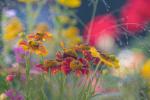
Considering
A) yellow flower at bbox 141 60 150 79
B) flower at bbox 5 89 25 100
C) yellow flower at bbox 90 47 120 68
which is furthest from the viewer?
yellow flower at bbox 141 60 150 79

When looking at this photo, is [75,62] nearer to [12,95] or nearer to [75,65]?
[75,65]

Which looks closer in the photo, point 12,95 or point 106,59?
point 106,59

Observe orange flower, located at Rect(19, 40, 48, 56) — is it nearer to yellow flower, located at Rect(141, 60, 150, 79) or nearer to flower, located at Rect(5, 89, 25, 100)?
flower, located at Rect(5, 89, 25, 100)

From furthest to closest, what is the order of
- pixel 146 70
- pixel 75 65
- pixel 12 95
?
pixel 146 70, pixel 12 95, pixel 75 65

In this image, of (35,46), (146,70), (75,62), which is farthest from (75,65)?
(146,70)

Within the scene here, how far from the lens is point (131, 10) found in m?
3.69

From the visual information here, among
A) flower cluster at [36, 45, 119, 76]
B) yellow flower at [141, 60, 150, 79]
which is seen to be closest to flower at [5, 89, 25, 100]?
flower cluster at [36, 45, 119, 76]

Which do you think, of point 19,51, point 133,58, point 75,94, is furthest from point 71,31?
point 75,94

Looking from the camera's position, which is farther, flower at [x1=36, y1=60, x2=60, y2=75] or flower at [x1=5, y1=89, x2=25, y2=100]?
flower at [x1=5, y1=89, x2=25, y2=100]

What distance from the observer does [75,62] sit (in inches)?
71.2

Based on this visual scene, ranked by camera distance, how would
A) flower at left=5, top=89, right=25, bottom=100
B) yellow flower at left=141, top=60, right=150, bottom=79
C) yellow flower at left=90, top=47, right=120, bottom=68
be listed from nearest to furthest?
yellow flower at left=90, top=47, right=120, bottom=68 < flower at left=5, top=89, right=25, bottom=100 < yellow flower at left=141, top=60, right=150, bottom=79

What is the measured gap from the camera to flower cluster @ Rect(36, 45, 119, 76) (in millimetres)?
1803

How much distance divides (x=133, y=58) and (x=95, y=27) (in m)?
0.39

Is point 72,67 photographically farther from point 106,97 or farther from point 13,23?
point 13,23
